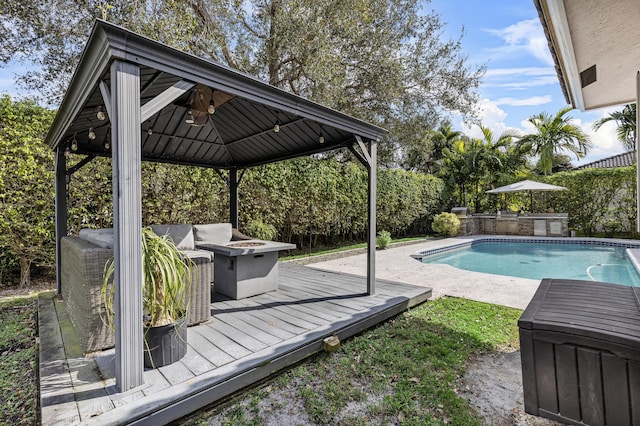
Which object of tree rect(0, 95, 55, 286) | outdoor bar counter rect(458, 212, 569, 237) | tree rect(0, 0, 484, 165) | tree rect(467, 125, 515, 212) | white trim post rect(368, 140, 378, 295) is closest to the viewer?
white trim post rect(368, 140, 378, 295)

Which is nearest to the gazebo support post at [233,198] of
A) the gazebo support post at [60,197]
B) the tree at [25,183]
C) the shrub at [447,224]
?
the gazebo support post at [60,197]

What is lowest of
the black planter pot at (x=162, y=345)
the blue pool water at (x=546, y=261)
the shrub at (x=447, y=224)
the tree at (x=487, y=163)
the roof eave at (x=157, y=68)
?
the blue pool water at (x=546, y=261)

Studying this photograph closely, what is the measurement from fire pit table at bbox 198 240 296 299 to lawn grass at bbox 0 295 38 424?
2.09 m

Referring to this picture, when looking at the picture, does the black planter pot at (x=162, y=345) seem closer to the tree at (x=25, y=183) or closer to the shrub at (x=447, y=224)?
the tree at (x=25, y=183)

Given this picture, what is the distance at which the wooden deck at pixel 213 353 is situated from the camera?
6.91ft

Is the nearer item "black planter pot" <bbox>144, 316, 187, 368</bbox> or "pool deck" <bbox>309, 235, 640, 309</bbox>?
"black planter pot" <bbox>144, 316, 187, 368</bbox>

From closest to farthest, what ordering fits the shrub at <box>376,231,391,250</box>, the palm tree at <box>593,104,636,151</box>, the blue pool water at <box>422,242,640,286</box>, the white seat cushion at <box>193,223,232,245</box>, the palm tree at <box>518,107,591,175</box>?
the white seat cushion at <box>193,223,232,245</box> → the blue pool water at <box>422,242,640,286</box> → the shrub at <box>376,231,391,250</box> → the palm tree at <box>518,107,591,175</box> → the palm tree at <box>593,104,636,151</box>

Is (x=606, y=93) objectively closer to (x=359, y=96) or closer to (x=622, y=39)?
(x=622, y=39)

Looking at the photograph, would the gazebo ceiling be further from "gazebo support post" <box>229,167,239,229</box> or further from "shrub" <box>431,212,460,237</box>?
"shrub" <box>431,212,460,237</box>

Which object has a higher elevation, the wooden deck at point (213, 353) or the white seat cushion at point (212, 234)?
the white seat cushion at point (212, 234)

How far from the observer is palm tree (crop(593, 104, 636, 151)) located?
1761 cm

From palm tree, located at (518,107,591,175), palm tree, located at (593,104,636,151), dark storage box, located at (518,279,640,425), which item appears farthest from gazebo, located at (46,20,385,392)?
palm tree, located at (593,104,636,151)

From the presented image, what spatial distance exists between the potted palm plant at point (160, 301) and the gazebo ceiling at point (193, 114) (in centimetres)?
105

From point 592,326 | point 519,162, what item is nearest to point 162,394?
point 592,326
